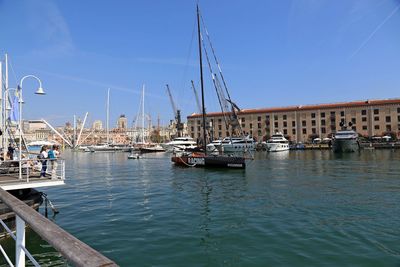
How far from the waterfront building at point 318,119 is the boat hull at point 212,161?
96.3 metres

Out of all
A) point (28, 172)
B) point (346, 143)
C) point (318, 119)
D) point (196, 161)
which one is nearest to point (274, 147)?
point (346, 143)

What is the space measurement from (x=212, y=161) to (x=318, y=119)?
112 m

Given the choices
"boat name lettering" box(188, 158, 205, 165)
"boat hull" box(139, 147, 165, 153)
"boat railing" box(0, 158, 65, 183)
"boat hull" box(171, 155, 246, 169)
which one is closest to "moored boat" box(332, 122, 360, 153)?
"boat hull" box(171, 155, 246, 169)

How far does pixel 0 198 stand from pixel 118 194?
2272cm

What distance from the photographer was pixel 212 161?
46.7 m

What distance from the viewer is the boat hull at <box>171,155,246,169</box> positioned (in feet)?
145

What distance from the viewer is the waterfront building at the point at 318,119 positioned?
133875 millimetres

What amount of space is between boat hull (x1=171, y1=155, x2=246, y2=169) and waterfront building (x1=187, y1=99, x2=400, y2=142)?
96.3 metres

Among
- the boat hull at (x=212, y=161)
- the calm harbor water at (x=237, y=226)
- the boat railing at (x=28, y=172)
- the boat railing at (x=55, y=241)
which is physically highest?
the boat railing at (x=55, y=241)

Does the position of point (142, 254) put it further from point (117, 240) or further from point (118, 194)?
point (118, 194)

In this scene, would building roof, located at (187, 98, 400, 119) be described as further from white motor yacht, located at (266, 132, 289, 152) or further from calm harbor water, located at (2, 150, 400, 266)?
calm harbor water, located at (2, 150, 400, 266)

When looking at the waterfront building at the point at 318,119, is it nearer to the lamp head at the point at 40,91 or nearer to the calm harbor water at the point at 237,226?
the calm harbor water at the point at 237,226

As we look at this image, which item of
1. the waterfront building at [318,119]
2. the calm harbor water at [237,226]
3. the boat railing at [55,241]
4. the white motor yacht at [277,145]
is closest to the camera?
the boat railing at [55,241]

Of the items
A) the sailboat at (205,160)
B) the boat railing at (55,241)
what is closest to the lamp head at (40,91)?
the boat railing at (55,241)
